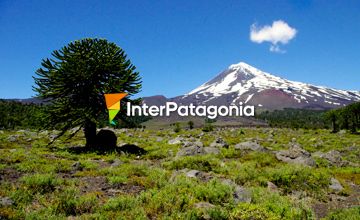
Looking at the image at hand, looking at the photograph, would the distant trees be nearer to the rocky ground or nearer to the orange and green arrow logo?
the orange and green arrow logo

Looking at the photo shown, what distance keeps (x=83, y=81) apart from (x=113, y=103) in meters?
2.74

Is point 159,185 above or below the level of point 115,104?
below

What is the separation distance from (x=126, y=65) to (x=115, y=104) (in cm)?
303

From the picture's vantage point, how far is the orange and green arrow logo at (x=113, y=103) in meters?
24.9

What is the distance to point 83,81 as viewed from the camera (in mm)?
25250

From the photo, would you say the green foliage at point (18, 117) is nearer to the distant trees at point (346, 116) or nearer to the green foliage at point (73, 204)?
the green foliage at point (73, 204)

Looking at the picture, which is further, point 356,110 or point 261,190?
point 356,110

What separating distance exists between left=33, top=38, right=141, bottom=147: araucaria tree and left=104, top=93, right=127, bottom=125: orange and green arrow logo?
35 centimetres

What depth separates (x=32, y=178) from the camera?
443 inches

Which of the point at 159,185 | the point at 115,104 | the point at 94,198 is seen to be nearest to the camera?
the point at 94,198

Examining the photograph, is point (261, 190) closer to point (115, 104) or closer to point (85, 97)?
point (115, 104)

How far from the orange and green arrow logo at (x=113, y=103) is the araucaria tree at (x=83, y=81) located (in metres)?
0.35

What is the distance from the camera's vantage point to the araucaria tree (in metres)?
24.5

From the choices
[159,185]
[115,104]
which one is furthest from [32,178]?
[115,104]
